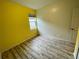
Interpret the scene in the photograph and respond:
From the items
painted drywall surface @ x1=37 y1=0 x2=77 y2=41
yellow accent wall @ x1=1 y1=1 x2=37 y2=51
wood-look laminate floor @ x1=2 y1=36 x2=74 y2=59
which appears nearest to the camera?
wood-look laminate floor @ x1=2 y1=36 x2=74 y2=59

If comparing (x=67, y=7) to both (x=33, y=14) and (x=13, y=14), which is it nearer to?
(x=33, y=14)

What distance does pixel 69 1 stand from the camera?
3.96m

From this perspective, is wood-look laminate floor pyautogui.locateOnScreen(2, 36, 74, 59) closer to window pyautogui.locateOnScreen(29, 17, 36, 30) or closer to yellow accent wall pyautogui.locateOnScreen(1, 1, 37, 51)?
yellow accent wall pyautogui.locateOnScreen(1, 1, 37, 51)

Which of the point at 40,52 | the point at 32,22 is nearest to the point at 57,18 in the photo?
the point at 32,22

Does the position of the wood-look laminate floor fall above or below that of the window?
below

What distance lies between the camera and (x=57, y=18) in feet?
14.8

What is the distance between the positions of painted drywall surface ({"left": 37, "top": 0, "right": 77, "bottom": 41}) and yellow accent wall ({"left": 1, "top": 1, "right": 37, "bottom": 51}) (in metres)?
1.10

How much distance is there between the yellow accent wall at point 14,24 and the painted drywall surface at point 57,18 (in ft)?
3.61

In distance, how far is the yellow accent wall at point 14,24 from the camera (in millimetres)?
3179

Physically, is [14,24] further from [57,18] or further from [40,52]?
[57,18]

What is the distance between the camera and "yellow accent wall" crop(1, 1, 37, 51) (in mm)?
3179

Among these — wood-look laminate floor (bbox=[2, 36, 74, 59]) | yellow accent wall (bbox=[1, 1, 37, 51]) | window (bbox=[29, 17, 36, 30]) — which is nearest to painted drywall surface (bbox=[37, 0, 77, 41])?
window (bbox=[29, 17, 36, 30])

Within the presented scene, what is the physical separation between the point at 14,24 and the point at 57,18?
8.19 ft

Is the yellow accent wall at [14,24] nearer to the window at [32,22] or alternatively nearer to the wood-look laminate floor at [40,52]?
the window at [32,22]
